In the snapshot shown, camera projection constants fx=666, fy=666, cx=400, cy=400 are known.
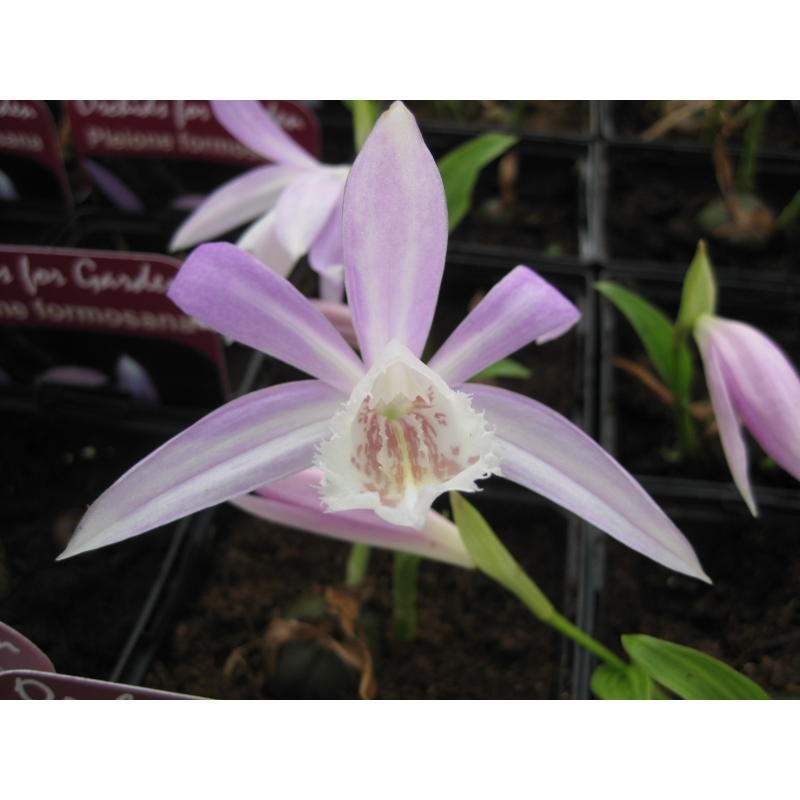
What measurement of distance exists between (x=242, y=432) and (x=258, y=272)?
15 centimetres

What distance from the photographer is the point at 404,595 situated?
3.01 ft

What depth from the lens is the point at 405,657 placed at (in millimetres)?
987

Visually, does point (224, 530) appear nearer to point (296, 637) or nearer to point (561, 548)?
point (296, 637)

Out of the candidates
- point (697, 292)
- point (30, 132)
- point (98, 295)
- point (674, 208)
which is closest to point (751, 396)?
point (697, 292)

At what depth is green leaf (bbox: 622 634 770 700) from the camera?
662 millimetres

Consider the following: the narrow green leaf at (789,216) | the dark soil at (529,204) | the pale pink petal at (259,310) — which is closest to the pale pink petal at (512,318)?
the pale pink petal at (259,310)

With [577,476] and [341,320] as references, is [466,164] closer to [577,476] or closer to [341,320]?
[341,320]

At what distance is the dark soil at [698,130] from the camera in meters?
1.82

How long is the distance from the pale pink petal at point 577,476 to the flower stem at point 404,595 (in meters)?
0.27

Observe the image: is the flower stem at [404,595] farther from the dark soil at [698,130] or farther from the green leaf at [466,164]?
the dark soil at [698,130]

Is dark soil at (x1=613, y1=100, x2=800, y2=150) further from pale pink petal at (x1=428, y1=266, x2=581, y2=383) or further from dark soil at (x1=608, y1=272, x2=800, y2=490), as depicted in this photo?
pale pink petal at (x1=428, y1=266, x2=581, y2=383)

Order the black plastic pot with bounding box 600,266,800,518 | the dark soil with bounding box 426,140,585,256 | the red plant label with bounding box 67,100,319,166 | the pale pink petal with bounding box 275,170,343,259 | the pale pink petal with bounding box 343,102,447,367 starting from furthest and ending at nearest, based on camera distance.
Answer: the dark soil with bounding box 426,140,585,256 < the red plant label with bounding box 67,100,319,166 < the black plastic pot with bounding box 600,266,800,518 < the pale pink petal with bounding box 275,170,343,259 < the pale pink petal with bounding box 343,102,447,367

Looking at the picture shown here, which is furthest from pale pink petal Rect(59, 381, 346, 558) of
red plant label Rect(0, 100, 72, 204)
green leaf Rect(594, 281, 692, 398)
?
red plant label Rect(0, 100, 72, 204)

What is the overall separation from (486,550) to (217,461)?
11.3 inches
